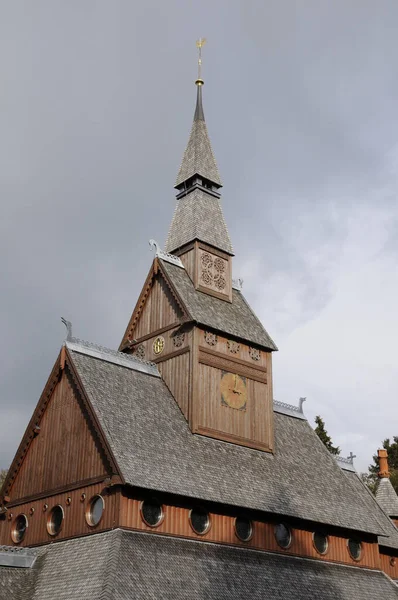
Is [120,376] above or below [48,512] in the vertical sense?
above

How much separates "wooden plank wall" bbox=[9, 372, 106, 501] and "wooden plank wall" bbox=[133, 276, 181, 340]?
6077 millimetres

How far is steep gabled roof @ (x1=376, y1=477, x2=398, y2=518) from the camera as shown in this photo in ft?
148

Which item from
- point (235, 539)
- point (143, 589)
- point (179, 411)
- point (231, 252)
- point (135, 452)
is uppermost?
point (231, 252)

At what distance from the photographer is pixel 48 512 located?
101ft

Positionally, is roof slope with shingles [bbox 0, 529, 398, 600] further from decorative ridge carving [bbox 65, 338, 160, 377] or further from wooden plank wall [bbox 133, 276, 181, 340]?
wooden plank wall [bbox 133, 276, 181, 340]

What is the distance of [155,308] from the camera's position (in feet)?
123

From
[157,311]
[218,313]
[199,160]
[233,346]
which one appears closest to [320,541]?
[233,346]

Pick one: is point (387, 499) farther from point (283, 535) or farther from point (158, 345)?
point (158, 345)

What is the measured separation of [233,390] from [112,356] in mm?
5805

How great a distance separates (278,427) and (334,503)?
484 centimetres

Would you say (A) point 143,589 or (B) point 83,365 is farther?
(B) point 83,365

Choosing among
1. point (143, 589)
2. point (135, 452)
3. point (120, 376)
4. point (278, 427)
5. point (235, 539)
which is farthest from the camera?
point (278, 427)

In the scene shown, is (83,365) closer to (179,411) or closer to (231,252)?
(179,411)

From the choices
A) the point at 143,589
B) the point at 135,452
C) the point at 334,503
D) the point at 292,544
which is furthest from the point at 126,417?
the point at 334,503
